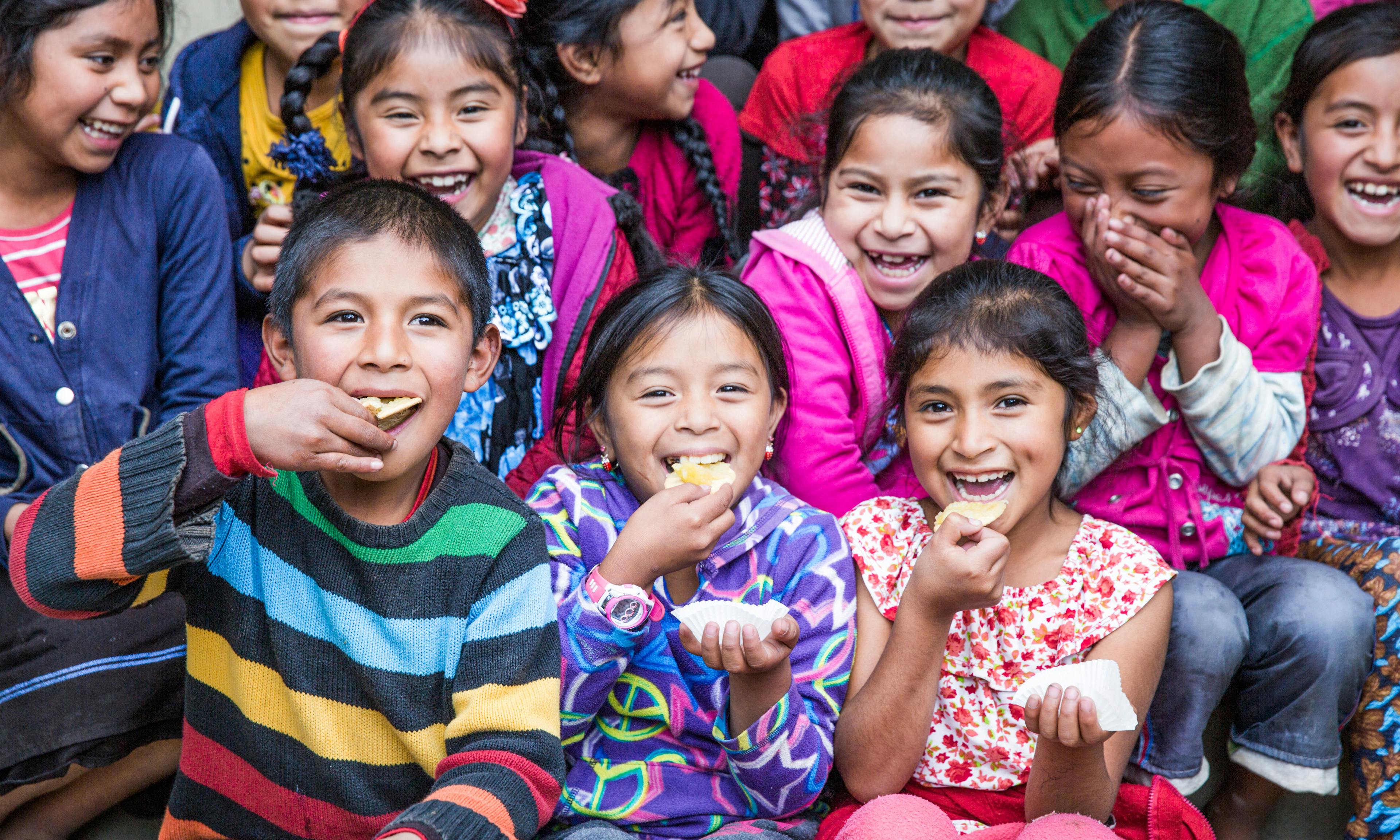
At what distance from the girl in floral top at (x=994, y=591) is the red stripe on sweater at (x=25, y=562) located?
129 cm

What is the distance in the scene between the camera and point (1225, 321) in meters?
2.67

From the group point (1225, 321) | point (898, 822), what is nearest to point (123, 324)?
point (898, 822)

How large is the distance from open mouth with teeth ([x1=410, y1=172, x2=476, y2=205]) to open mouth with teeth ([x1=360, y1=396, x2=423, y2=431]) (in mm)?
957

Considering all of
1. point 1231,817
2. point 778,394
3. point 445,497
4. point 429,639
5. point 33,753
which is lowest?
point 33,753

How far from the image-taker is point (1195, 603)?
247 centimetres

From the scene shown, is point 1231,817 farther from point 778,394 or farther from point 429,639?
point 429,639

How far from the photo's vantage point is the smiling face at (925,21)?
3.38 meters

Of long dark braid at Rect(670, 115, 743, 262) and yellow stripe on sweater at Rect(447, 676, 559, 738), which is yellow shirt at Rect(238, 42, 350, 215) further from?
yellow stripe on sweater at Rect(447, 676, 559, 738)

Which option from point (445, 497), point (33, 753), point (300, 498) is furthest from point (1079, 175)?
point (33, 753)

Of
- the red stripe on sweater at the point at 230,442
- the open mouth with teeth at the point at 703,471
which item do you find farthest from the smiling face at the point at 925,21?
the red stripe on sweater at the point at 230,442

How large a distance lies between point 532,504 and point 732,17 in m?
2.35

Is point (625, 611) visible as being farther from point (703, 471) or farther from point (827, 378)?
point (827, 378)

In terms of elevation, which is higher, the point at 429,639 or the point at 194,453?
the point at 194,453

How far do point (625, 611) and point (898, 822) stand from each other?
563mm
